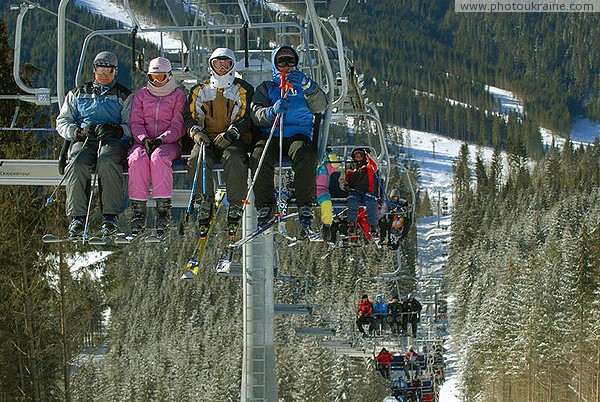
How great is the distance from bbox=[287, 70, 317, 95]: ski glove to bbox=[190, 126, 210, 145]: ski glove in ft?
2.77

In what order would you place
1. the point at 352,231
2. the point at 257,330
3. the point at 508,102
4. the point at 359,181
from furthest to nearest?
the point at 508,102 → the point at 352,231 → the point at 257,330 → the point at 359,181

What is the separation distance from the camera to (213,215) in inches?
347

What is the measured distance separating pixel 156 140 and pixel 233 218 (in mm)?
951

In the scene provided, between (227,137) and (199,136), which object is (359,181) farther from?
(199,136)

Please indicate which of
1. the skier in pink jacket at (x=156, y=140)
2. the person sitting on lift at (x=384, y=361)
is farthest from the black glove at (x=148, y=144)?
the person sitting on lift at (x=384, y=361)

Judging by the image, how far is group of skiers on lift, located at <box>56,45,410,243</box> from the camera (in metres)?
8.42

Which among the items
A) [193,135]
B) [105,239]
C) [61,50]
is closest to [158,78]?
[193,135]

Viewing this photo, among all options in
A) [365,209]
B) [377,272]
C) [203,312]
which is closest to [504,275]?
[377,272]

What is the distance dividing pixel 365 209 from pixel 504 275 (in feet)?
214

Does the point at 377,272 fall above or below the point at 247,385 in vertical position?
above

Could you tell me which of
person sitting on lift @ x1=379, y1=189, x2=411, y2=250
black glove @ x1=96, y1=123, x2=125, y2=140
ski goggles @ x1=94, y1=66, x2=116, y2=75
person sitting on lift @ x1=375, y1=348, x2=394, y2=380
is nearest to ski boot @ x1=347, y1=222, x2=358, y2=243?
Result: person sitting on lift @ x1=379, y1=189, x2=411, y2=250

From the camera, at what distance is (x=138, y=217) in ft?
29.3

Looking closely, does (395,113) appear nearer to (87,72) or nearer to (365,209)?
(87,72)

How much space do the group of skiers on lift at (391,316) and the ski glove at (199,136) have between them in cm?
1242
